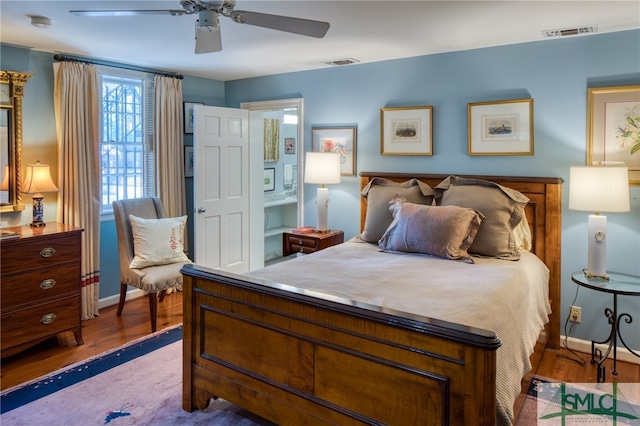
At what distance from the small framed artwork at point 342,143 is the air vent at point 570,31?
179 cm

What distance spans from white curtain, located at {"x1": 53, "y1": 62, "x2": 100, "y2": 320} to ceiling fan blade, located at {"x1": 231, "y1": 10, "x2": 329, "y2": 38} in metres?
2.41

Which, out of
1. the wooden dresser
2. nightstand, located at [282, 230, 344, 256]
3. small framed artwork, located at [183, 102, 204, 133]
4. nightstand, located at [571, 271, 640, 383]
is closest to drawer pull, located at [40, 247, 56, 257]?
the wooden dresser

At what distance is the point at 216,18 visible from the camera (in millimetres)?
2152

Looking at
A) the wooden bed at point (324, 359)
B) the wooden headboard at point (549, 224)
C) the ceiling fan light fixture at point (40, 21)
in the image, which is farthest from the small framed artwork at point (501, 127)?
the ceiling fan light fixture at point (40, 21)

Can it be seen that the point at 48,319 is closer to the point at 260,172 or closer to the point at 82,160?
the point at 82,160

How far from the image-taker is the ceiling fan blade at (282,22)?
213cm

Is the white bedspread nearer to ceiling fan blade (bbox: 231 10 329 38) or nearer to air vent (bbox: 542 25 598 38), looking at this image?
ceiling fan blade (bbox: 231 10 329 38)

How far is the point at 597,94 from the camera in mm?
3180

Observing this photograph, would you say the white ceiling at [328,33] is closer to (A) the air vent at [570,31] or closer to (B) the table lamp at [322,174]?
(A) the air vent at [570,31]

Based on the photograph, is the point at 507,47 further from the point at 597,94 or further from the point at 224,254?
the point at 224,254

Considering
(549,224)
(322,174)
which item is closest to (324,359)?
(549,224)

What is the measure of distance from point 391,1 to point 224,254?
10.5ft

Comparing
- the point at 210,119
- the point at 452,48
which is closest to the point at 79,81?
the point at 210,119

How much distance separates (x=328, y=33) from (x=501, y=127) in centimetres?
153
